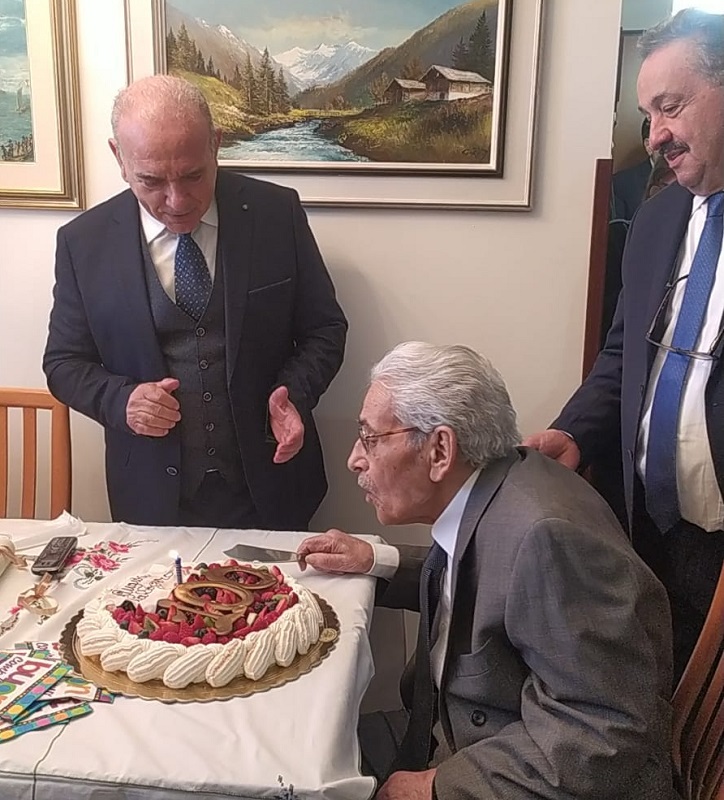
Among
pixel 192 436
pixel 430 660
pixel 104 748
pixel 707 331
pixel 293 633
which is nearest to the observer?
pixel 104 748

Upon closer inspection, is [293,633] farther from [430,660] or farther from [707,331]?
[707,331]

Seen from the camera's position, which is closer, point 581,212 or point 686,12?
point 686,12

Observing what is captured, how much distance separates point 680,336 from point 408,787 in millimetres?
981

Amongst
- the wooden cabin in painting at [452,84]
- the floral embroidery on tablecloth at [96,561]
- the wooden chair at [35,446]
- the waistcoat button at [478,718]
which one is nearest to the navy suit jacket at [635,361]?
the wooden cabin in painting at [452,84]

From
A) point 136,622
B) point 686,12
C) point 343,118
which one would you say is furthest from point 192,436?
point 686,12

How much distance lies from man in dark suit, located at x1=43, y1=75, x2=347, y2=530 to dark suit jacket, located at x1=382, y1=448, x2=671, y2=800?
2.23 ft

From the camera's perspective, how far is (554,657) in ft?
3.93

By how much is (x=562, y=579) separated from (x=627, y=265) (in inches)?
36.7

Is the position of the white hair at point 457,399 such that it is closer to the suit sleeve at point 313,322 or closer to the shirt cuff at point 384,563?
the shirt cuff at point 384,563

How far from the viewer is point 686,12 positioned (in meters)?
1.68

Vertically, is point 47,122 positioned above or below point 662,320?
above

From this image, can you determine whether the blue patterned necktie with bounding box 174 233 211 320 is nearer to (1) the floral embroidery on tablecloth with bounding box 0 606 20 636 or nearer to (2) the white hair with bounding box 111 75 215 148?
(2) the white hair with bounding box 111 75 215 148

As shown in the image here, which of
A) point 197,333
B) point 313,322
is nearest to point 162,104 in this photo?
point 197,333

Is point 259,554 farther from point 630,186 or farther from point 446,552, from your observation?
point 630,186
